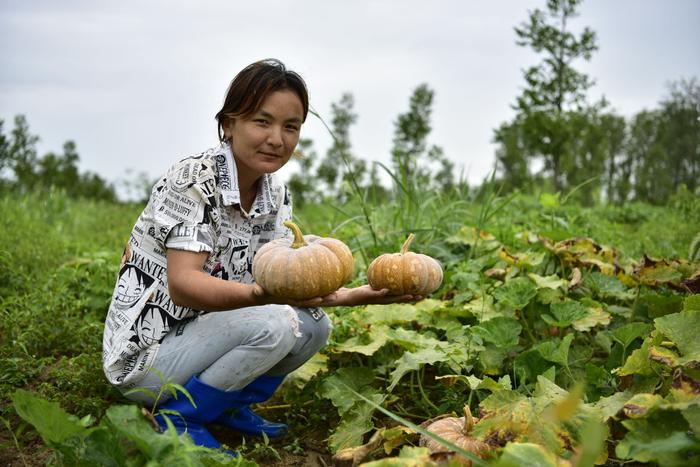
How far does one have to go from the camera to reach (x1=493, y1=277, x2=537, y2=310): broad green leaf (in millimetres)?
2814

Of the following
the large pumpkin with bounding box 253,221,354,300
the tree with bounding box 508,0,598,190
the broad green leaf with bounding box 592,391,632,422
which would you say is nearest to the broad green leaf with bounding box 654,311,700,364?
the broad green leaf with bounding box 592,391,632,422

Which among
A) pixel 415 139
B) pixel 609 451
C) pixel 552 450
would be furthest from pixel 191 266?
pixel 415 139

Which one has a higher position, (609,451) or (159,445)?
(159,445)

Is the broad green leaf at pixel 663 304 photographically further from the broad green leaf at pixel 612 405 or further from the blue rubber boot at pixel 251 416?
the blue rubber boot at pixel 251 416

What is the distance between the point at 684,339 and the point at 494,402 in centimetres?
60

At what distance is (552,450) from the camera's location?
1.79 meters

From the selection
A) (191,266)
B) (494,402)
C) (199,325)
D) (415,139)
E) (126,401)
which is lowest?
(126,401)

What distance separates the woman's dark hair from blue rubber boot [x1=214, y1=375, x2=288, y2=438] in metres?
1.03

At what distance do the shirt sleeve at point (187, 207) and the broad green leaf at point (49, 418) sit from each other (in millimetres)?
670

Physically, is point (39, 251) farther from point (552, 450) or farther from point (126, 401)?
point (552, 450)

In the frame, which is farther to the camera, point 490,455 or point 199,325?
point 199,325

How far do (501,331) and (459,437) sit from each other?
73cm

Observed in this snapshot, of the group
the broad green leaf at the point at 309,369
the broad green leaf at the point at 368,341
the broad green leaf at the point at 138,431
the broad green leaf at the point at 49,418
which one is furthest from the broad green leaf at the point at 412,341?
the broad green leaf at the point at 49,418

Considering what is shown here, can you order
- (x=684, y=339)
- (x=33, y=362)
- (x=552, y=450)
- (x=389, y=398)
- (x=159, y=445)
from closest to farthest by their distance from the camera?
(x=159, y=445)
(x=552, y=450)
(x=684, y=339)
(x=389, y=398)
(x=33, y=362)
